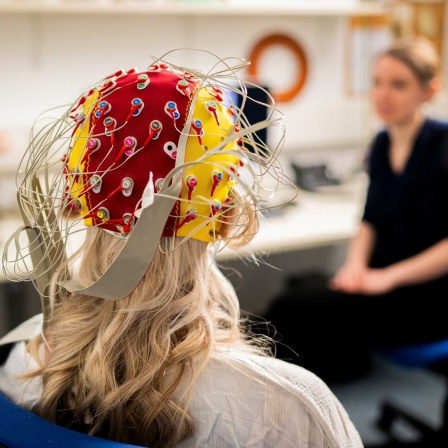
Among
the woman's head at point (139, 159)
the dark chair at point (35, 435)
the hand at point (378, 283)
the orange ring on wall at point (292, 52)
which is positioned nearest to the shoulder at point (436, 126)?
the hand at point (378, 283)

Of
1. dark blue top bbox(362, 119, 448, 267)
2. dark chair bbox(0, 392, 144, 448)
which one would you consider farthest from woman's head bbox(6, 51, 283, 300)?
dark blue top bbox(362, 119, 448, 267)

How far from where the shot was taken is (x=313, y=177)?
296 cm

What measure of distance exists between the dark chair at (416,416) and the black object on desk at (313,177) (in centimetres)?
94

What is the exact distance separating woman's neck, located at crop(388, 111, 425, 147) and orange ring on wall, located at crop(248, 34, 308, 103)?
2.77 feet

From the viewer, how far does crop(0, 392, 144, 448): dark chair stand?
31.1 inches

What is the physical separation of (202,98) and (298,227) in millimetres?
1503

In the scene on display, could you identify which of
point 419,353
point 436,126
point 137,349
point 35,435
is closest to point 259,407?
point 137,349

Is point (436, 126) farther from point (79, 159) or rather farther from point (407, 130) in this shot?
point (79, 159)

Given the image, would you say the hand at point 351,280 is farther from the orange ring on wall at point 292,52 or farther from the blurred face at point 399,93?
the orange ring on wall at point 292,52

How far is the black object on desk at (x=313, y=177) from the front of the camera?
9.55ft

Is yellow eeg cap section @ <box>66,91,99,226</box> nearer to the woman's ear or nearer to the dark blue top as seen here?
the dark blue top

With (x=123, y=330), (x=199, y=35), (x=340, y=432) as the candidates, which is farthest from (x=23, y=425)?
(x=199, y=35)

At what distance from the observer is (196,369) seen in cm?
90

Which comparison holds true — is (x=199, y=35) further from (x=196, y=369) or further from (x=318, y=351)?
(x=196, y=369)
